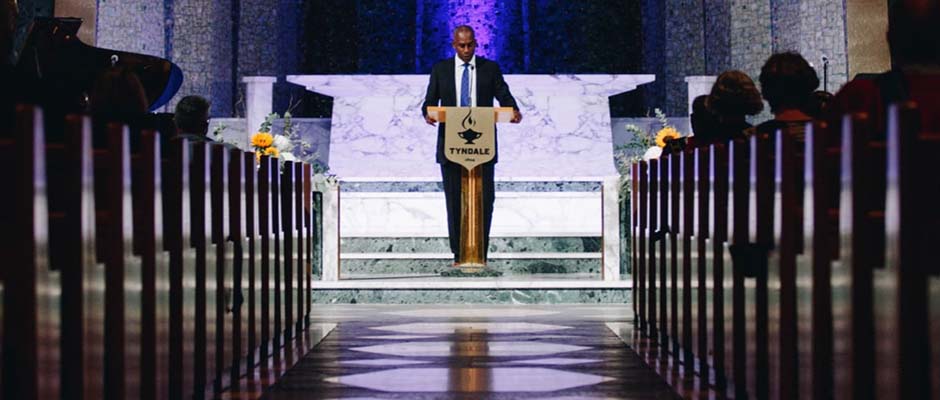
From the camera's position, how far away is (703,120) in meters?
5.07

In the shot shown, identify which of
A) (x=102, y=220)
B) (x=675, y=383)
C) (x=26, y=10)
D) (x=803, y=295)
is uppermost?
(x=26, y=10)

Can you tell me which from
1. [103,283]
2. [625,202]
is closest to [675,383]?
[103,283]

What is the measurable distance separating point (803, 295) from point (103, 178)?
153 centimetres

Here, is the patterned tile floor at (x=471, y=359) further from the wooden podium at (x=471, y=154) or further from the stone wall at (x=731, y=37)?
the stone wall at (x=731, y=37)

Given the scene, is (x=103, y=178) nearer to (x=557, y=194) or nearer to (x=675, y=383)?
(x=675, y=383)

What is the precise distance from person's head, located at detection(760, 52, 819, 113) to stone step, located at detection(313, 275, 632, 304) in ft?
11.8

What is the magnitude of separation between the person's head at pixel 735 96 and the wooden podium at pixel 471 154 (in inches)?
107

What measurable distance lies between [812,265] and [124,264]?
143cm

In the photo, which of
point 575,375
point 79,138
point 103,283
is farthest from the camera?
point 575,375

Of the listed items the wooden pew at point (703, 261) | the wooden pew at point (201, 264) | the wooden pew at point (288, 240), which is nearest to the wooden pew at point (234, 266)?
the wooden pew at point (201, 264)

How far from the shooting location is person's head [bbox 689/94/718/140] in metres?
4.59

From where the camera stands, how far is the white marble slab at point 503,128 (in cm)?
978

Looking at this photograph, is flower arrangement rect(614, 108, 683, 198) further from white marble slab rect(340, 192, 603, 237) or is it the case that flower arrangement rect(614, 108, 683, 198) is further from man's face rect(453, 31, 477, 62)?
man's face rect(453, 31, 477, 62)

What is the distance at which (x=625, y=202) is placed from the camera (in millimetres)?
7707
